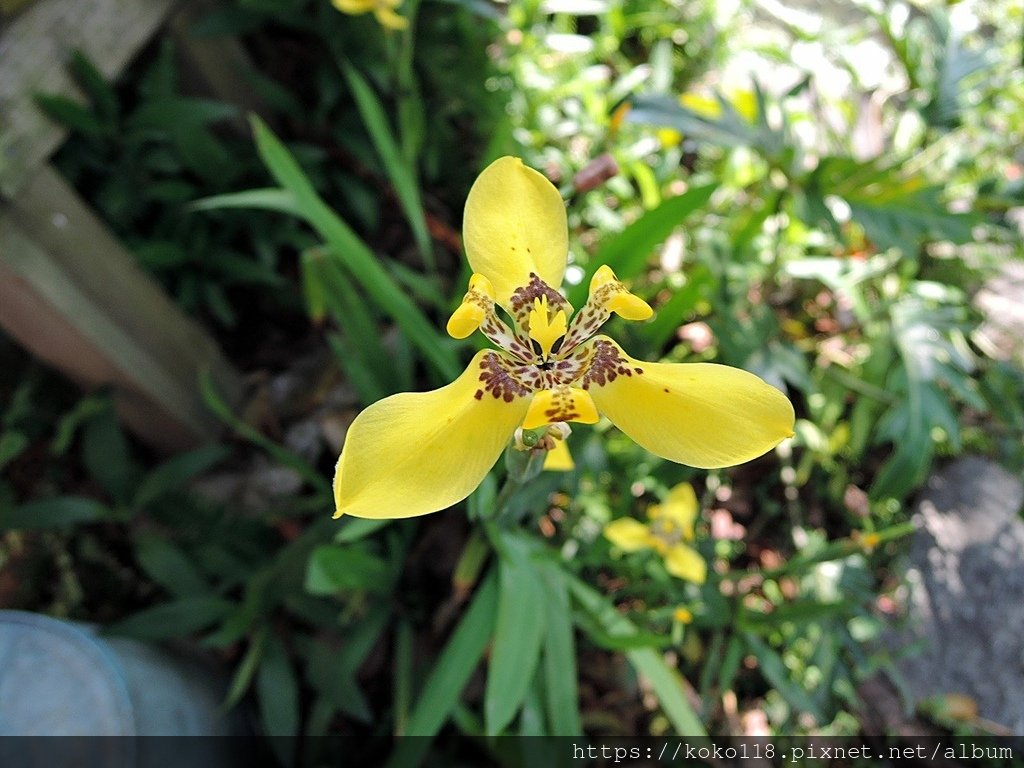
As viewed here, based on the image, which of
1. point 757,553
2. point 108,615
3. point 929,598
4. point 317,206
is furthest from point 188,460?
point 929,598

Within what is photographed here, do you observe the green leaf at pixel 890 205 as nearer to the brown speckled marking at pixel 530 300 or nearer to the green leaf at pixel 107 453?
the brown speckled marking at pixel 530 300

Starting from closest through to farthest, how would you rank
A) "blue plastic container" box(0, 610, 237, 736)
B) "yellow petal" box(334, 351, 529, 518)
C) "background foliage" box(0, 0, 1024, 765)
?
Result: "yellow petal" box(334, 351, 529, 518)
"blue plastic container" box(0, 610, 237, 736)
"background foliage" box(0, 0, 1024, 765)

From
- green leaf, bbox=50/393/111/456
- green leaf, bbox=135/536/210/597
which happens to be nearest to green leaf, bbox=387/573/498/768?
green leaf, bbox=135/536/210/597

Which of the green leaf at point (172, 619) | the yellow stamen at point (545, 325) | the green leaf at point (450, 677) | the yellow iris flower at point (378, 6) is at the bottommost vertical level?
the green leaf at point (450, 677)

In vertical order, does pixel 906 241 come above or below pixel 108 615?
below

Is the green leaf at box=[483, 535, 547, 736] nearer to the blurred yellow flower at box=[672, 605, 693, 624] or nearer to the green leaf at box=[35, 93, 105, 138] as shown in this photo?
the blurred yellow flower at box=[672, 605, 693, 624]

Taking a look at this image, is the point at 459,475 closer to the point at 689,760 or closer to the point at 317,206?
the point at 317,206

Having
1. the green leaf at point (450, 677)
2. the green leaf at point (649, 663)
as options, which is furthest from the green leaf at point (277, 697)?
the green leaf at point (649, 663)
